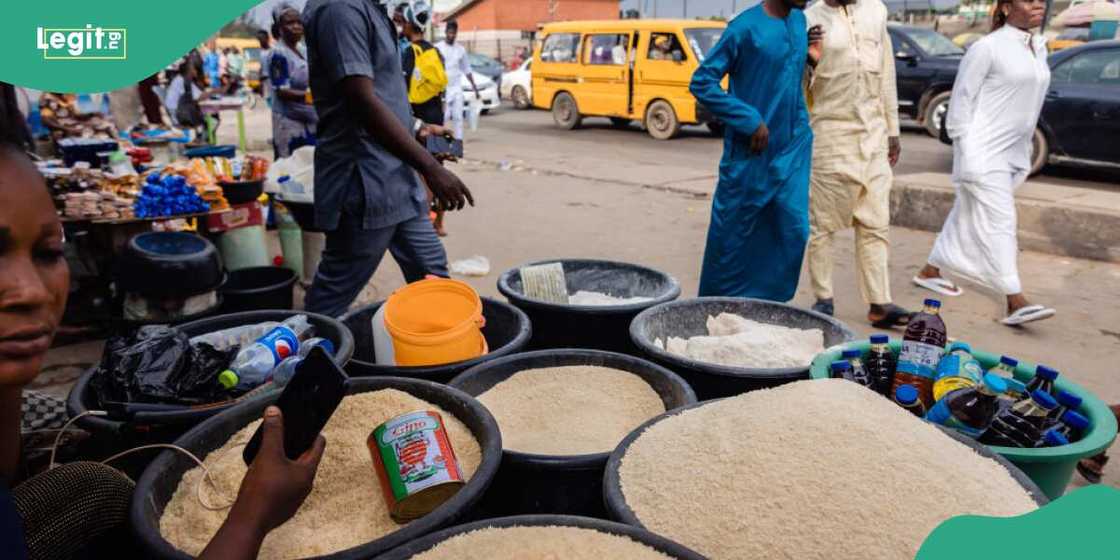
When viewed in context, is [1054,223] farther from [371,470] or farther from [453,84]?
[453,84]

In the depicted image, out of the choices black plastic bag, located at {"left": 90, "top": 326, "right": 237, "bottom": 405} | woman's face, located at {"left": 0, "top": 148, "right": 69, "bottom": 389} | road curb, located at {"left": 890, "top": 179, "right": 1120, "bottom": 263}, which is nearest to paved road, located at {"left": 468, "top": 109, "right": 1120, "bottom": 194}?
road curb, located at {"left": 890, "top": 179, "right": 1120, "bottom": 263}

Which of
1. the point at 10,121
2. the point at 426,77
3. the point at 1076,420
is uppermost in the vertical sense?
the point at 426,77

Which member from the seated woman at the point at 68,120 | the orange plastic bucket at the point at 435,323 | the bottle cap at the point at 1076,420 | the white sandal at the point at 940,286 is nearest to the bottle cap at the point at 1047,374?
the bottle cap at the point at 1076,420

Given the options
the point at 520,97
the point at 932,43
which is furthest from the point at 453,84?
the point at 520,97

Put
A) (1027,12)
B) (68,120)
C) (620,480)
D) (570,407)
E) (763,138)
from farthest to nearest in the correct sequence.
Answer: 1. (68,120)
2. (1027,12)
3. (763,138)
4. (570,407)
5. (620,480)

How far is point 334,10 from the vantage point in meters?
2.38

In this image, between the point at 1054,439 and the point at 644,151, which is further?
the point at 644,151

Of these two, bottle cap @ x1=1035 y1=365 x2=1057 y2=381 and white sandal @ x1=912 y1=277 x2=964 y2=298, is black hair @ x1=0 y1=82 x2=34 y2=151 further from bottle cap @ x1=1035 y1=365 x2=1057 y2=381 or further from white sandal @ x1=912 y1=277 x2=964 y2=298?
white sandal @ x1=912 y1=277 x2=964 y2=298

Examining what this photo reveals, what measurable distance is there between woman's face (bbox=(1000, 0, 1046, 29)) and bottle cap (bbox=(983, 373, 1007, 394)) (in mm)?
2873

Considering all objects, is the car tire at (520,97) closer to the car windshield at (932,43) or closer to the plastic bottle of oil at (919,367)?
the car windshield at (932,43)

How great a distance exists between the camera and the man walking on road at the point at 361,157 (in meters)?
2.41

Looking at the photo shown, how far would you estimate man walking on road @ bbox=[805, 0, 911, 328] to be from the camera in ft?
11.3

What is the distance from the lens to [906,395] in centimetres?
161

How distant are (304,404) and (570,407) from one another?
0.78 metres
